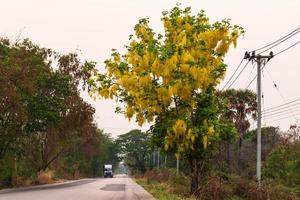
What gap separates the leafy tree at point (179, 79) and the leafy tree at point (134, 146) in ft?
373

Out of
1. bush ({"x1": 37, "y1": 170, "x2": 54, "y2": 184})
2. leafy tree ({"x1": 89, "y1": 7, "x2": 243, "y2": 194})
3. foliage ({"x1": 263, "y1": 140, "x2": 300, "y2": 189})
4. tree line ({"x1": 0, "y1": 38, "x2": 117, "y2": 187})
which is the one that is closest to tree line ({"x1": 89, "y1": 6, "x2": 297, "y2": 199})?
leafy tree ({"x1": 89, "y1": 7, "x2": 243, "y2": 194})

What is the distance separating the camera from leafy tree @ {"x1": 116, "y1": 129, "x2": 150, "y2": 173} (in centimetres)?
14475

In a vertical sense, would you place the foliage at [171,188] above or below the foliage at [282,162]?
below

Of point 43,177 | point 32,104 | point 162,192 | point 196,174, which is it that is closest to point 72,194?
point 162,192

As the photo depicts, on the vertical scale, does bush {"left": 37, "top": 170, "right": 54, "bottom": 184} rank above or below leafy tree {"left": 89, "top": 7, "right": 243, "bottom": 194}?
below

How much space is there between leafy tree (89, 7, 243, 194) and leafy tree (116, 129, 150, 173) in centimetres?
11376

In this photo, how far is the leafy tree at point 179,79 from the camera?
25641 millimetres

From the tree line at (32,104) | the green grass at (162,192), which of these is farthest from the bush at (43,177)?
the green grass at (162,192)

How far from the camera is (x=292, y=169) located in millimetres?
42875

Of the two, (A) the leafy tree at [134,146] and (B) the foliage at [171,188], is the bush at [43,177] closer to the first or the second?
(B) the foliage at [171,188]

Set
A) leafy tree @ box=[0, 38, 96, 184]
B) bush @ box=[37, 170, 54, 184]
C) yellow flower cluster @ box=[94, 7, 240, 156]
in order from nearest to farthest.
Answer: yellow flower cluster @ box=[94, 7, 240, 156], leafy tree @ box=[0, 38, 96, 184], bush @ box=[37, 170, 54, 184]

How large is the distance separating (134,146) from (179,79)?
12119 centimetres

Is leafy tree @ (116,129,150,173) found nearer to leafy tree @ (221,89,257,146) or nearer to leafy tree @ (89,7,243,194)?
leafy tree @ (221,89,257,146)

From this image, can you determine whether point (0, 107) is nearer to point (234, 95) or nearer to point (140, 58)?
point (140, 58)
